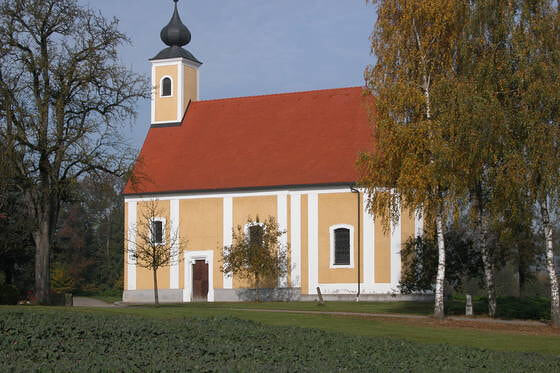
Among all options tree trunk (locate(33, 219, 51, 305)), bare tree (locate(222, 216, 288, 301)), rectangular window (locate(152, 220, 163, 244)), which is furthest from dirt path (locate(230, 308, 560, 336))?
rectangular window (locate(152, 220, 163, 244))

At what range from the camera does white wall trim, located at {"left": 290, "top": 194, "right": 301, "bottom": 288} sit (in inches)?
1697

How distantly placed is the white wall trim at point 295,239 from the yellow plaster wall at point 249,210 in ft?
3.30

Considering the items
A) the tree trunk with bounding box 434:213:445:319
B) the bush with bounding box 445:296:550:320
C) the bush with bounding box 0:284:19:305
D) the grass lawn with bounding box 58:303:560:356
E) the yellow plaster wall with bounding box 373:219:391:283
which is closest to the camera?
the grass lawn with bounding box 58:303:560:356

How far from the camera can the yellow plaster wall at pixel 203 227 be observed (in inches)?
1775

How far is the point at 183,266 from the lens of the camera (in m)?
45.9

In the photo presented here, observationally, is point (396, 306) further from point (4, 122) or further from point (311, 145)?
point (4, 122)

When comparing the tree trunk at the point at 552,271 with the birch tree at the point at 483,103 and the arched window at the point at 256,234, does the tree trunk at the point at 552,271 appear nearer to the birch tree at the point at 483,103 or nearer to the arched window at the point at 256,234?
the birch tree at the point at 483,103

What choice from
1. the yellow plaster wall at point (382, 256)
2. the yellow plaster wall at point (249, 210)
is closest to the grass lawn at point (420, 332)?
the yellow plaster wall at point (382, 256)

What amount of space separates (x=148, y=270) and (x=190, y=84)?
39.7ft

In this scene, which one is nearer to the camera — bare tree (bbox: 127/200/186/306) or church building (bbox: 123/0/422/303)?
church building (bbox: 123/0/422/303)

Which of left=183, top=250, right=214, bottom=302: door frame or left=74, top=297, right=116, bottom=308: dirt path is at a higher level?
left=183, top=250, right=214, bottom=302: door frame

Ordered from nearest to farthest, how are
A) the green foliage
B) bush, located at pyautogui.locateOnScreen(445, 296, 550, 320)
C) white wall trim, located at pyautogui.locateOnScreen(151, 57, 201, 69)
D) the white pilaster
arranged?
bush, located at pyautogui.locateOnScreen(445, 296, 550, 320)
the green foliage
the white pilaster
white wall trim, located at pyautogui.locateOnScreen(151, 57, 201, 69)

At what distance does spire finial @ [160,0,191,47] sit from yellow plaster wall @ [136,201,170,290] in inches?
424

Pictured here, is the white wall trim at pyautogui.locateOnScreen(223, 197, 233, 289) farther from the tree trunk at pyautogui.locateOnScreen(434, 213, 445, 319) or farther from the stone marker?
the tree trunk at pyautogui.locateOnScreen(434, 213, 445, 319)
